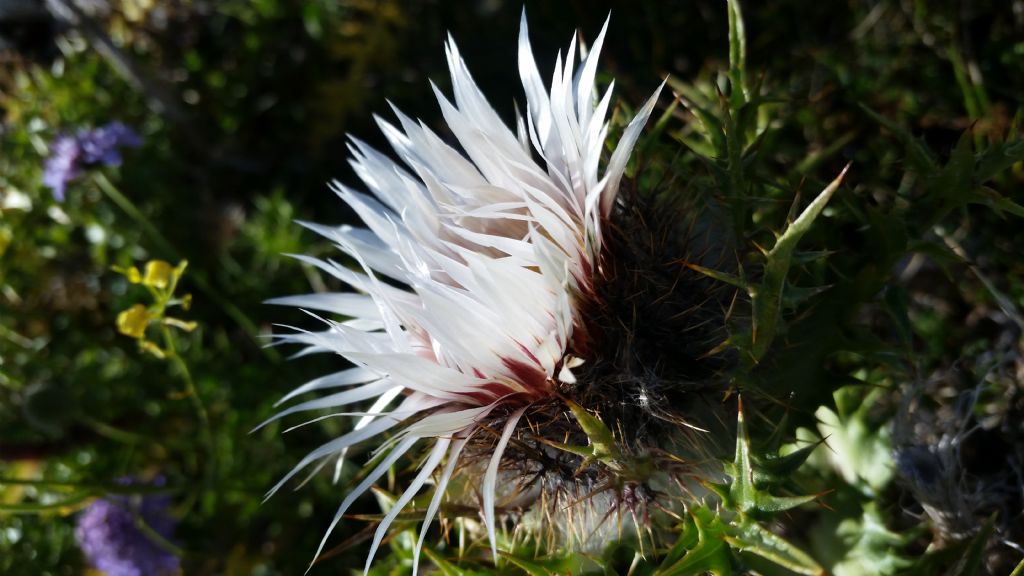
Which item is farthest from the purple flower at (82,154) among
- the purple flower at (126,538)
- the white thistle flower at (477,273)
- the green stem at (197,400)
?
the white thistle flower at (477,273)

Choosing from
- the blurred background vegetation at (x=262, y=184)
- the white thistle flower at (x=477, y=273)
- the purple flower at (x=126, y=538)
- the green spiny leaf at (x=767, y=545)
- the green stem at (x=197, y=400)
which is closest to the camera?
the green spiny leaf at (x=767, y=545)

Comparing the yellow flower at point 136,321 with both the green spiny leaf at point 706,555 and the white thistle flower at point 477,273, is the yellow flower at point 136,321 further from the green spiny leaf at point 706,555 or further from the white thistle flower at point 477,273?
the green spiny leaf at point 706,555

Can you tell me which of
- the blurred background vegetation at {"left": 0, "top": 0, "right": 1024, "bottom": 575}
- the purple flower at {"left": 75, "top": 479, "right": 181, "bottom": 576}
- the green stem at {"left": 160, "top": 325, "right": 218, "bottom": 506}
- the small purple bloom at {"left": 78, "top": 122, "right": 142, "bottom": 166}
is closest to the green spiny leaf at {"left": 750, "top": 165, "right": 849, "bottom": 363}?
the blurred background vegetation at {"left": 0, "top": 0, "right": 1024, "bottom": 575}

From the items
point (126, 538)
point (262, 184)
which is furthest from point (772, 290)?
point (262, 184)

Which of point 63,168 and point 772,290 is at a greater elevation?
point 63,168

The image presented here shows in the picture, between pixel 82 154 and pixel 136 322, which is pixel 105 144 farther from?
pixel 136 322

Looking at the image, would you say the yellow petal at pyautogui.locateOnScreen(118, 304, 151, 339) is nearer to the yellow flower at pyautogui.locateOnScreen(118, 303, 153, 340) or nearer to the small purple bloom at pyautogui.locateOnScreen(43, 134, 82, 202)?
the yellow flower at pyautogui.locateOnScreen(118, 303, 153, 340)
